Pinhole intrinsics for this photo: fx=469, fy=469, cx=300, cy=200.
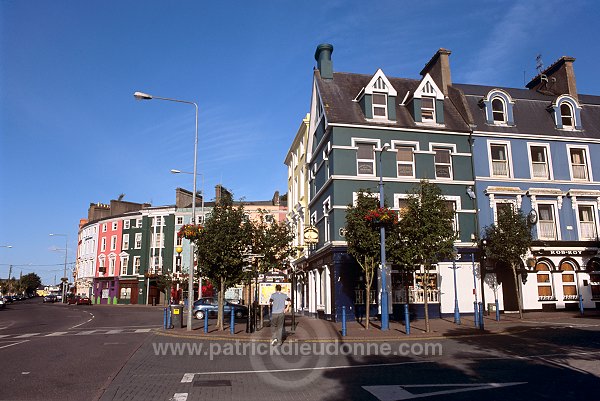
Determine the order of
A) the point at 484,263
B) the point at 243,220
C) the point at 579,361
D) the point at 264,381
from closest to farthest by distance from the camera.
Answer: the point at 264,381, the point at 579,361, the point at 243,220, the point at 484,263

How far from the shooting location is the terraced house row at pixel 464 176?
25.5m

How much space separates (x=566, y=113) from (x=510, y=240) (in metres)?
11.8

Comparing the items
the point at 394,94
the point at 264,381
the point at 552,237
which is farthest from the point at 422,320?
the point at 264,381

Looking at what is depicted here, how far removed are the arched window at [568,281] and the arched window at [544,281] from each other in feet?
2.83

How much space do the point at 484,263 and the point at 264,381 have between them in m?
20.0

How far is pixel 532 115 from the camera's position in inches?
1163

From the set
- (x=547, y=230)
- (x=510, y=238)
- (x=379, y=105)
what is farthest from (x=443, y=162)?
(x=547, y=230)

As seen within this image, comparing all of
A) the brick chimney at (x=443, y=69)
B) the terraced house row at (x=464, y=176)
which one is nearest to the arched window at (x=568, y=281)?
the terraced house row at (x=464, y=176)

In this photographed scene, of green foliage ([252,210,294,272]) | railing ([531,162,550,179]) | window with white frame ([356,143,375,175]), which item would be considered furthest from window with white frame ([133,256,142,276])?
railing ([531,162,550,179])

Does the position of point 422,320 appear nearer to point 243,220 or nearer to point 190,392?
point 243,220

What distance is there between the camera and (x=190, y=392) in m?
8.54

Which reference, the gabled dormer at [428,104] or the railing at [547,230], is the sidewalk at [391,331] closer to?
the railing at [547,230]

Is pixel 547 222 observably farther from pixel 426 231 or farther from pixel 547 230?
pixel 426 231

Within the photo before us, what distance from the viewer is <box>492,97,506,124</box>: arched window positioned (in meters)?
29.0
